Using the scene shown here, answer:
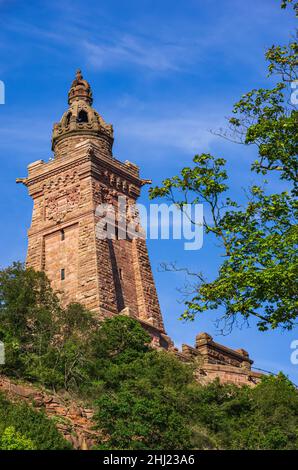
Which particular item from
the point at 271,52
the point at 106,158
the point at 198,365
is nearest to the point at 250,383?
the point at 198,365

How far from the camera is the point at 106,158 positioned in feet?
173

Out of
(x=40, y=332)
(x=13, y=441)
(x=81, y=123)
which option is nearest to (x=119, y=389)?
(x=40, y=332)

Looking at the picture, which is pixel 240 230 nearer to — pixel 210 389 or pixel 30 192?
pixel 210 389

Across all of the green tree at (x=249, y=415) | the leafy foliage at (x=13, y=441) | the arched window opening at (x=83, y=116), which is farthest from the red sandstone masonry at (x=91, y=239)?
the leafy foliage at (x=13, y=441)

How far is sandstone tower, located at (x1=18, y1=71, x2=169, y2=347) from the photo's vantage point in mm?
48531

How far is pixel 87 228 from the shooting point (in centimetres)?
4978

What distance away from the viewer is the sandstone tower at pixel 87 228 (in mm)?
48531

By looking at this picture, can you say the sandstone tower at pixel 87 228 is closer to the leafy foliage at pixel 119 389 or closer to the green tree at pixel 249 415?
the leafy foliage at pixel 119 389

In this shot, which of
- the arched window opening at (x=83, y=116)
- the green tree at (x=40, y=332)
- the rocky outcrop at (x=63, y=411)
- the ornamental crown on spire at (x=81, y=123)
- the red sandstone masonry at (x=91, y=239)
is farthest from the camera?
the arched window opening at (x=83, y=116)

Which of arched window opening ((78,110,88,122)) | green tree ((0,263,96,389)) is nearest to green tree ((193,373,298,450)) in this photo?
green tree ((0,263,96,389))

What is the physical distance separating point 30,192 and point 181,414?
24270 millimetres

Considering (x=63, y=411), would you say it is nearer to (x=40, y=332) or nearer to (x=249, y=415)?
(x=249, y=415)

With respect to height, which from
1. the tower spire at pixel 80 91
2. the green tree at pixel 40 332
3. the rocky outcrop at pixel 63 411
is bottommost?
the rocky outcrop at pixel 63 411

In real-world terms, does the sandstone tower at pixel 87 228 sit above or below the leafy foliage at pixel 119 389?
above
